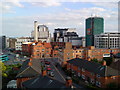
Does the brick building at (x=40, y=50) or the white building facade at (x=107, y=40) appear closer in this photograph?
the brick building at (x=40, y=50)

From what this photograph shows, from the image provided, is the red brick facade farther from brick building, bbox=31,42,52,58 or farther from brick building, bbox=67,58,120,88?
brick building, bbox=31,42,52,58

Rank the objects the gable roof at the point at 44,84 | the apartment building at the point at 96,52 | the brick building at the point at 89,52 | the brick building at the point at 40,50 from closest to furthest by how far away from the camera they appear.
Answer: the gable roof at the point at 44,84, the brick building at the point at 89,52, the apartment building at the point at 96,52, the brick building at the point at 40,50

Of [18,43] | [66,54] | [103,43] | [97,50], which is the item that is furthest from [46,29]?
[66,54]

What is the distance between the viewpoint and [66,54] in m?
38.5

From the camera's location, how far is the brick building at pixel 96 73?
2205 cm

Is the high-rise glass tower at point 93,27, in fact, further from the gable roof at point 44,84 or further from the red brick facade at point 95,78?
the gable roof at point 44,84

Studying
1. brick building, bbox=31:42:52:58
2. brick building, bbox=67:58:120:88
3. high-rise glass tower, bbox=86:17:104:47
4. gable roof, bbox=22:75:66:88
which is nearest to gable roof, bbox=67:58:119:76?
brick building, bbox=67:58:120:88

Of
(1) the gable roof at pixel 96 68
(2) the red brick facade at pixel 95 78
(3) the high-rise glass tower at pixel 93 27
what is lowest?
(2) the red brick facade at pixel 95 78

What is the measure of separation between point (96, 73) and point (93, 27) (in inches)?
2512

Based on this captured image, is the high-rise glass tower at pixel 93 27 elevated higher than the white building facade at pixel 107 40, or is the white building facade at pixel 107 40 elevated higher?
the high-rise glass tower at pixel 93 27

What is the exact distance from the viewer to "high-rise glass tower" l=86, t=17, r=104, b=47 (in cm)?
8412

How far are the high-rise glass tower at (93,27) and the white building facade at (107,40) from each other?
539cm

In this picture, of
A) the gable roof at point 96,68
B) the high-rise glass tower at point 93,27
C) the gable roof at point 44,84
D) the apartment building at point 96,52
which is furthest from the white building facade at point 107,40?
the gable roof at point 44,84

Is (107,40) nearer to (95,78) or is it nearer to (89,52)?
(89,52)
